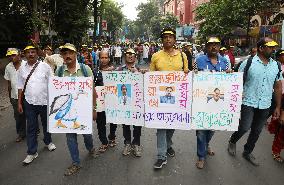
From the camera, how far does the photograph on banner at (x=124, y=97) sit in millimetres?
5812

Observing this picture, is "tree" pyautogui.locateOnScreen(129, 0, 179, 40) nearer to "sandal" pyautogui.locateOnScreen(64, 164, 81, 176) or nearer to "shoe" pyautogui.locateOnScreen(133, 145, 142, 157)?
"shoe" pyautogui.locateOnScreen(133, 145, 142, 157)

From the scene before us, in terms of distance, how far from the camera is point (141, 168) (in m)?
5.60

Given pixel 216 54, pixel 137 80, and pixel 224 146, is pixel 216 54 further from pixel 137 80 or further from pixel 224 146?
pixel 224 146

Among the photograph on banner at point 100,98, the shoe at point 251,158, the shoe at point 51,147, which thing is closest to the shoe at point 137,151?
the photograph on banner at point 100,98

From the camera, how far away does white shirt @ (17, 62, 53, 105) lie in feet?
18.9

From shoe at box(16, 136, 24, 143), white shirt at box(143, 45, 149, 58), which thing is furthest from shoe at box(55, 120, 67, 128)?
white shirt at box(143, 45, 149, 58)

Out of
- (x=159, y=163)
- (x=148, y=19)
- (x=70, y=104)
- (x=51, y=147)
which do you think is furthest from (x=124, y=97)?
(x=148, y=19)

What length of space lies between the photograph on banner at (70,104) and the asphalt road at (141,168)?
0.72 m

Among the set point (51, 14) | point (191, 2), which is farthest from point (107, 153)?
point (191, 2)

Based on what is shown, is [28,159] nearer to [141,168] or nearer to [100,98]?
[100,98]

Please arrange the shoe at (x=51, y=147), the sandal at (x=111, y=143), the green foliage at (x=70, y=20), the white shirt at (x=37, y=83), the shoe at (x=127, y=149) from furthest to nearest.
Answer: the green foliage at (x=70, y=20) < the sandal at (x=111, y=143) < the shoe at (x=51, y=147) < the shoe at (x=127, y=149) < the white shirt at (x=37, y=83)

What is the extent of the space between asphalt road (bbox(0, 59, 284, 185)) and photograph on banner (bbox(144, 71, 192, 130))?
2.39ft

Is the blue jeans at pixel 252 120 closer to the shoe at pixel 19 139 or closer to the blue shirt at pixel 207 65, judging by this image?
the blue shirt at pixel 207 65

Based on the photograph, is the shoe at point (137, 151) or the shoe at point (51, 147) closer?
the shoe at point (137, 151)
